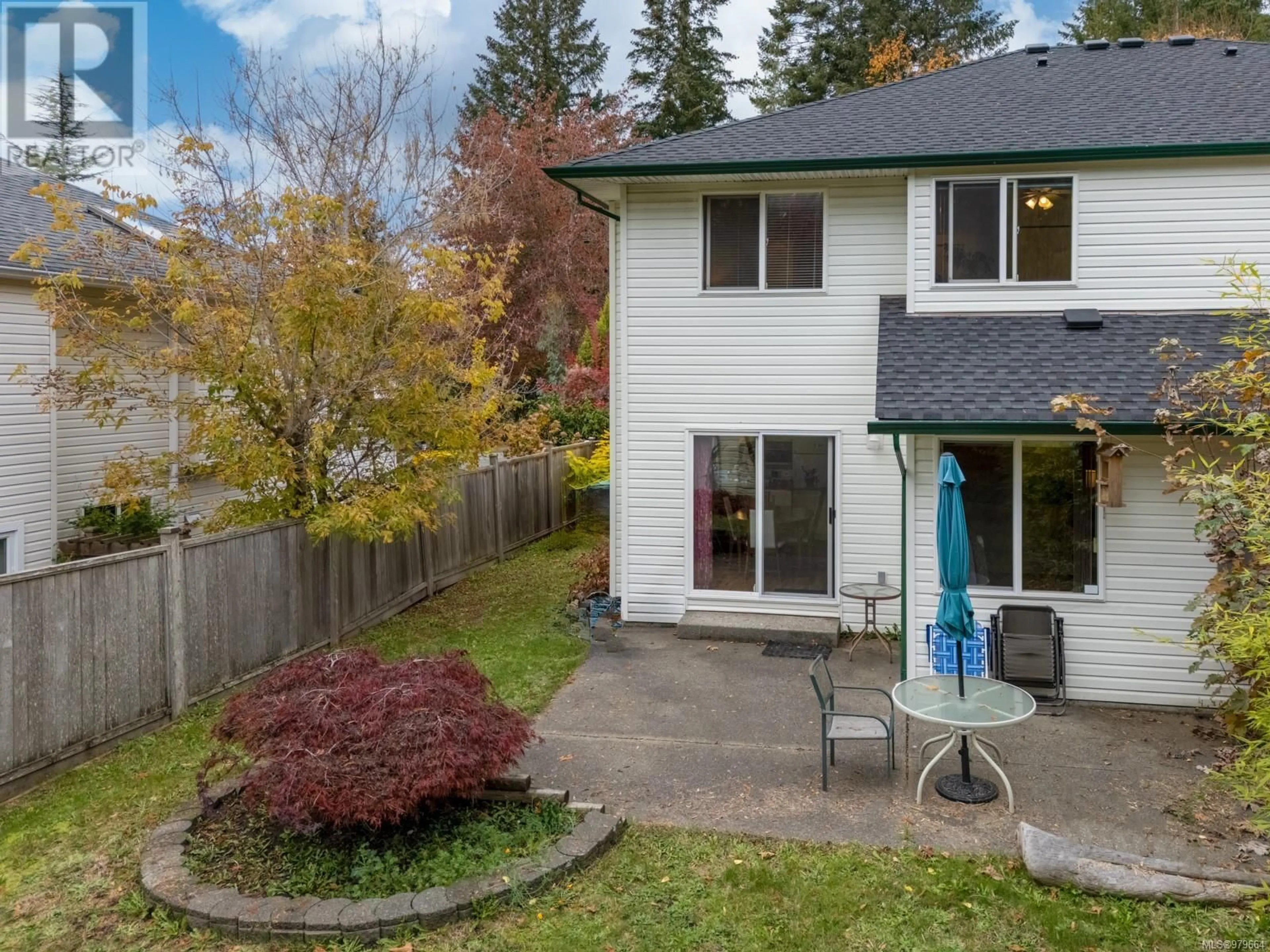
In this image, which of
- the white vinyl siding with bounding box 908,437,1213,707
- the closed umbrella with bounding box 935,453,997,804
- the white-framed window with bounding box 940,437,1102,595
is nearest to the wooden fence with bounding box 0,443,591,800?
the white-framed window with bounding box 940,437,1102,595

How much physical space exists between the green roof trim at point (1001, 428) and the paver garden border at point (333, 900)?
14.8ft

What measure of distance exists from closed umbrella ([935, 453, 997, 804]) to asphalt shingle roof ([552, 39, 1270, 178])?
15.1 ft

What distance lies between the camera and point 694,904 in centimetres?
485

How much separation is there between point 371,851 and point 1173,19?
3188 centimetres

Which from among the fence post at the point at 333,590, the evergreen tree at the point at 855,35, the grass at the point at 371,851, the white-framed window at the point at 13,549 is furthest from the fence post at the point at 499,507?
the evergreen tree at the point at 855,35

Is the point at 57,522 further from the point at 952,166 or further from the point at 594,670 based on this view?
the point at 952,166

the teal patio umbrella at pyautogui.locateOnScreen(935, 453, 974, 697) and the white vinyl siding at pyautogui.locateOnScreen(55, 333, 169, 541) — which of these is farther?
the white vinyl siding at pyautogui.locateOnScreen(55, 333, 169, 541)

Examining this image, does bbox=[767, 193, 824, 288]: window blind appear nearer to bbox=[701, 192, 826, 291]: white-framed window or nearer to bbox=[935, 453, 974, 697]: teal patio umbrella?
bbox=[701, 192, 826, 291]: white-framed window

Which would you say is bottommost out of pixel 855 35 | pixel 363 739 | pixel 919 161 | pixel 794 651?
pixel 794 651

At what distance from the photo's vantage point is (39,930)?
4652 mm

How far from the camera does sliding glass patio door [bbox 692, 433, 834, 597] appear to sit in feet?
34.1

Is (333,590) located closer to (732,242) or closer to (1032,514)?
(732,242)

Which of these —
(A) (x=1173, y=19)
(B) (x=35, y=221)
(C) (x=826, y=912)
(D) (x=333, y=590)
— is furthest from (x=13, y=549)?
(A) (x=1173, y=19)

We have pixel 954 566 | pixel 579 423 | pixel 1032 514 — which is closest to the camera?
pixel 954 566
